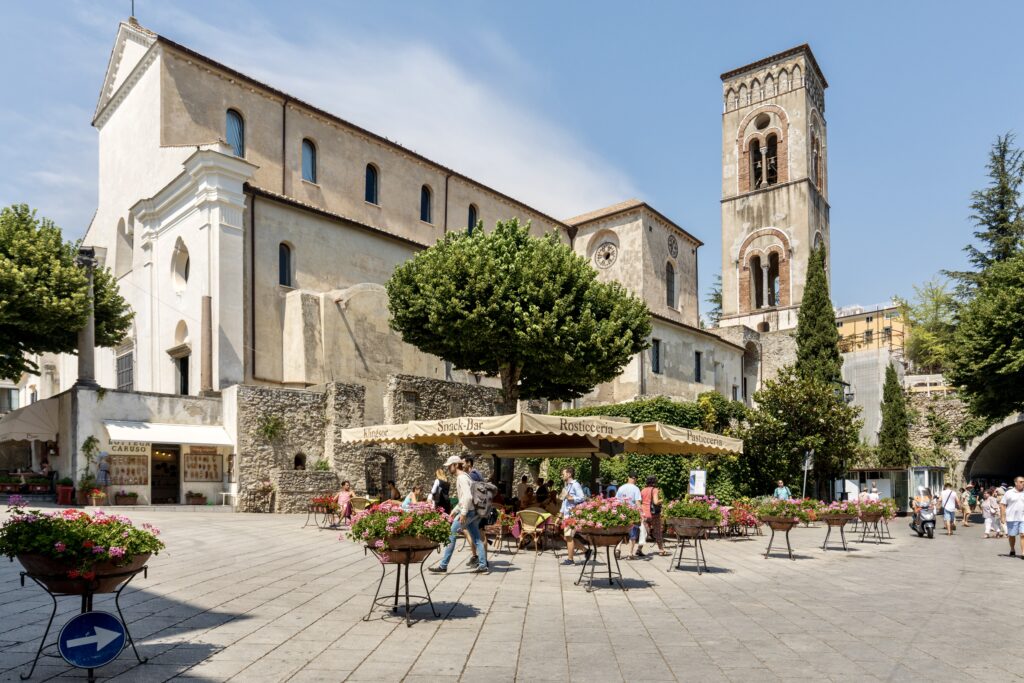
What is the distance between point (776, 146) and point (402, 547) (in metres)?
56.9

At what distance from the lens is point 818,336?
4494 centimetres

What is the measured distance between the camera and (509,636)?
8.03 metres

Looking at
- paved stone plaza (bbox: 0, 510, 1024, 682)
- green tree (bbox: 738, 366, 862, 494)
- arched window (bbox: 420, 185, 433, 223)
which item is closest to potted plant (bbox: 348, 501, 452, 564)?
paved stone plaza (bbox: 0, 510, 1024, 682)

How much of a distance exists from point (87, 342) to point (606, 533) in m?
21.4

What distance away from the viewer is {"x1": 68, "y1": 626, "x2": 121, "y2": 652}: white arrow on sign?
20.2 feet

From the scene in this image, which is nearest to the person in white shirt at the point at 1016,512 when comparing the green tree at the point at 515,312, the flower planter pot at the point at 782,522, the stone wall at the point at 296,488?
the flower planter pot at the point at 782,522

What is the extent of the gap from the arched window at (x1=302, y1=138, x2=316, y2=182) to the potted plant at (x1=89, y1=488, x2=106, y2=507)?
1575 cm

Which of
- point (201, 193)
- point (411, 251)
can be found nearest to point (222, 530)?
point (201, 193)

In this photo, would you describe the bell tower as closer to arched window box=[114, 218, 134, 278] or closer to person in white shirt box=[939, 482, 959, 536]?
person in white shirt box=[939, 482, 959, 536]

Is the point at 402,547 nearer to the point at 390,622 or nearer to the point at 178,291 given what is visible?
the point at 390,622

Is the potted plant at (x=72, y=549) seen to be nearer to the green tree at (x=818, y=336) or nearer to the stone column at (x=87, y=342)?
the stone column at (x=87, y=342)

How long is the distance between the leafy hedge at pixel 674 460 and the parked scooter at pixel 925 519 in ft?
17.6

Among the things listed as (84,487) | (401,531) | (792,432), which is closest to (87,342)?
(84,487)

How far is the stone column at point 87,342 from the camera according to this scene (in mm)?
24625
